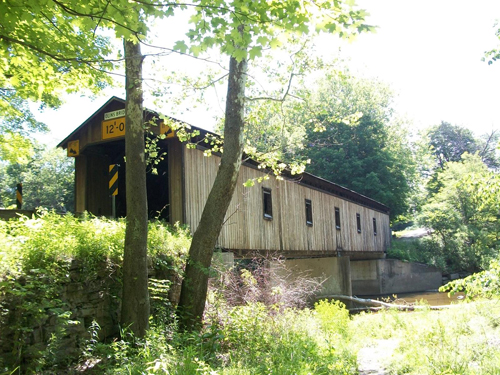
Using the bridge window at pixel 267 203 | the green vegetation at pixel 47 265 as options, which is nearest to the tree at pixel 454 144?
the bridge window at pixel 267 203

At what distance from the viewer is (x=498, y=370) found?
504cm

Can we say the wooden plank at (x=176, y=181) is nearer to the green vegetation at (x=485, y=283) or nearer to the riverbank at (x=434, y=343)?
the riverbank at (x=434, y=343)

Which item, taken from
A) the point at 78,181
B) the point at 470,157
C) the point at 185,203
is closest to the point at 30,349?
the point at 185,203

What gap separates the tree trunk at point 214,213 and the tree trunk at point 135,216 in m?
1.32

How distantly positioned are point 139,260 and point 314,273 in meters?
17.3

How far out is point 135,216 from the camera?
6.82 meters

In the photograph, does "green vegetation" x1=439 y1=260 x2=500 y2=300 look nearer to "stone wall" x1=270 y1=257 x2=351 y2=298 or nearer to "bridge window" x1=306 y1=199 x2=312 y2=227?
"bridge window" x1=306 y1=199 x2=312 y2=227

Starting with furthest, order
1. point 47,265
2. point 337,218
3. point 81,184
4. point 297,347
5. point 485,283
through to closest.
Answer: point 337,218
point 81,184
point 297,347
point 485,283
point 47,265

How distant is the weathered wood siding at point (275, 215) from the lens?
12266mm

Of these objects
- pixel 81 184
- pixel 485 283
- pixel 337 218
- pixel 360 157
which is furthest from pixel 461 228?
pixel 485 283

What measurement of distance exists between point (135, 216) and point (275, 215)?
9932mm

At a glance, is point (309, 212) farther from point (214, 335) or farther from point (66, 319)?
point (66, 319)

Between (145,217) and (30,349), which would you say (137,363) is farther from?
(145,217)

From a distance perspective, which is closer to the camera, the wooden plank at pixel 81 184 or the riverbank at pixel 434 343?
the riverbank at pixel 434 343
